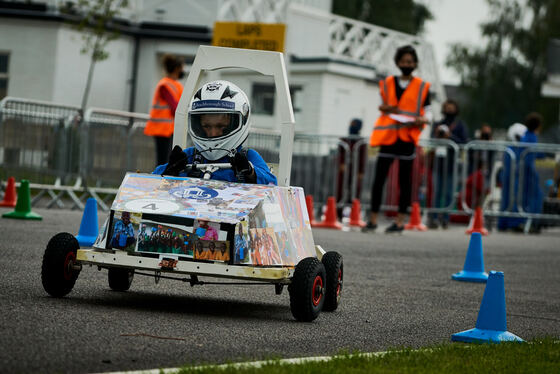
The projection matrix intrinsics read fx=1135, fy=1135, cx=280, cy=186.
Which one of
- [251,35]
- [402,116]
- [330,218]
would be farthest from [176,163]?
[251,35]

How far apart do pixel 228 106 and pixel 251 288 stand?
185cm

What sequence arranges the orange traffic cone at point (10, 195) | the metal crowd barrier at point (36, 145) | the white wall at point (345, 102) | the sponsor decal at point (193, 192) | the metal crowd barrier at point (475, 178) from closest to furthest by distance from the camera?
1. the sponsor decal at point (193, 192)
2. the orange traffic cone at point (10, 195)
3. the metal crowd barrier at point (36, 145)
4. the metal crowd barrier at point (475, 178)
5. the white wall at point (345, 102)

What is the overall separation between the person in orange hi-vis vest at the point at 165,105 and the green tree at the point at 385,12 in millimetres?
47056

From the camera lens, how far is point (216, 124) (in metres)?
8.05

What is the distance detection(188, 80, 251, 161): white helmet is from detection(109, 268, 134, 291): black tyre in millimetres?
1036

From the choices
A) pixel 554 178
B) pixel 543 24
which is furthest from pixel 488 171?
pixel 543 24

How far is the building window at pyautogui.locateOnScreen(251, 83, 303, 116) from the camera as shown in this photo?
111 feet

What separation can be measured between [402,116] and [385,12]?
49.8 m

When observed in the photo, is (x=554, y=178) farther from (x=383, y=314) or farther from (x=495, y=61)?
(x=495, y=61)

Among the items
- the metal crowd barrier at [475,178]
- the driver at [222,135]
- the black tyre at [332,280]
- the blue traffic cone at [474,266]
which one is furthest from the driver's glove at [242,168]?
the metal crowd barrier at [475,178]

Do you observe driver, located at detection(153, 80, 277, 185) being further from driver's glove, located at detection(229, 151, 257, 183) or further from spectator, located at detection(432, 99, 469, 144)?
spectator, located at detection(432, 99, 469, 144)

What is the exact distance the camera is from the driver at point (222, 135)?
7973 millimetres

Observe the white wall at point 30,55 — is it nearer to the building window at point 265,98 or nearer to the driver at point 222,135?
the building window at point 265,98

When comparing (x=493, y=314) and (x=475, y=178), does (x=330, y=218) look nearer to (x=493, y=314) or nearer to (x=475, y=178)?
(x=475, y=178)
